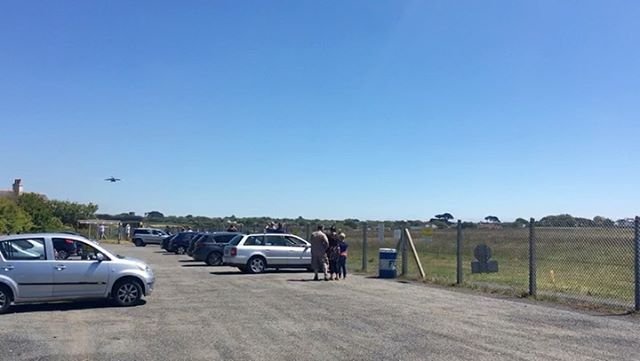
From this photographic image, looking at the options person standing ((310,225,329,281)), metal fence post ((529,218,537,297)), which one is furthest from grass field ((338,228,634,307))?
person standing ((310,225,329,281))

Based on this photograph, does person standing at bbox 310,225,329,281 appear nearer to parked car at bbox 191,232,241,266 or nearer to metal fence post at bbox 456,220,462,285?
metal fence post at bbox 456,220,462,285

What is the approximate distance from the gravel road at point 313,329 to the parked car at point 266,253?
25.9ft

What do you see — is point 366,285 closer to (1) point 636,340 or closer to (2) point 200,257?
(1) point 636,340

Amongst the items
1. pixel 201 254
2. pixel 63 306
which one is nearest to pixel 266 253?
pixel 201 254

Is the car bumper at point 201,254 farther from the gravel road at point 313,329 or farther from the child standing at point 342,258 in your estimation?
the gravel road at point 313,329

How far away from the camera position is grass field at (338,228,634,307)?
16.6 meters

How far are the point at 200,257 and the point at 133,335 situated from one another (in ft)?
70.6

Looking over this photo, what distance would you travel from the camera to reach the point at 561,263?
738 inches

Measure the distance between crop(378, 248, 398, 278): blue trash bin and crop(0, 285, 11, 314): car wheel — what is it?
13586 millimetres

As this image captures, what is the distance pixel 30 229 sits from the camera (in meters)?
37.8

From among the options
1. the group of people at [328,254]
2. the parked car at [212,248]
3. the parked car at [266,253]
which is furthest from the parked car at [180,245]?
the group of people at [328,254]

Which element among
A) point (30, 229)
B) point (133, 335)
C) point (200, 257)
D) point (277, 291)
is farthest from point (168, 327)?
point (30, 229)

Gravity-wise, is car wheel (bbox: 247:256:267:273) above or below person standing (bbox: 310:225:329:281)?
below

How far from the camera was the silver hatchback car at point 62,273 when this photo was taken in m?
14.1
